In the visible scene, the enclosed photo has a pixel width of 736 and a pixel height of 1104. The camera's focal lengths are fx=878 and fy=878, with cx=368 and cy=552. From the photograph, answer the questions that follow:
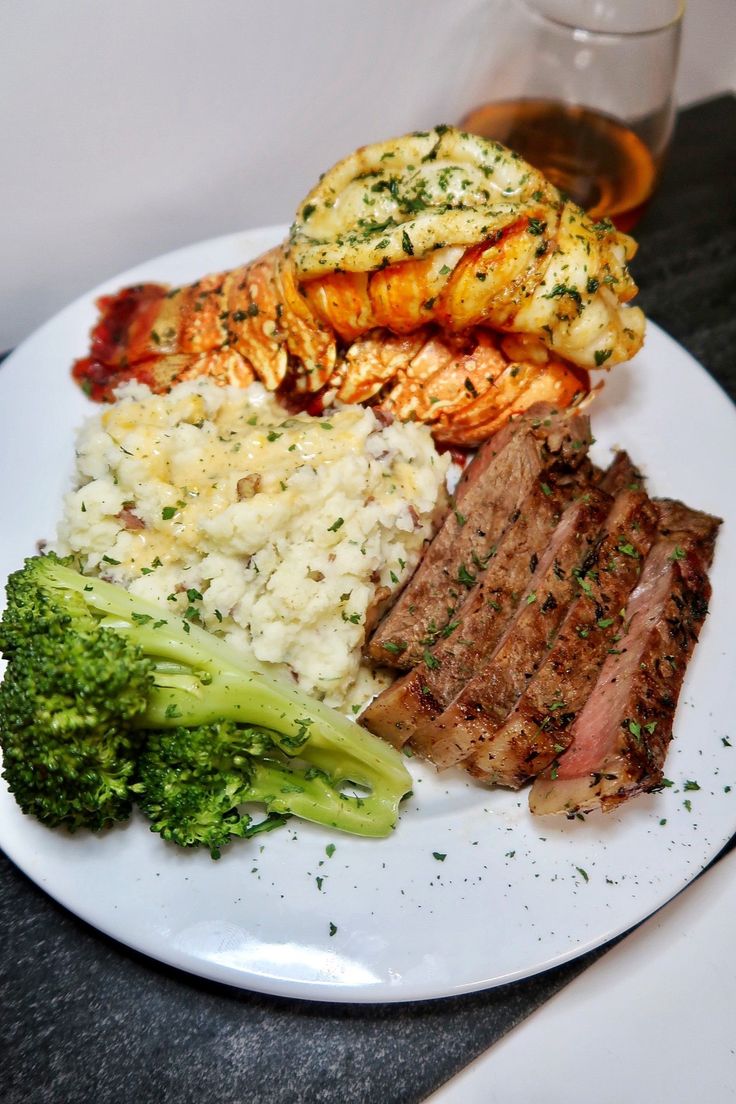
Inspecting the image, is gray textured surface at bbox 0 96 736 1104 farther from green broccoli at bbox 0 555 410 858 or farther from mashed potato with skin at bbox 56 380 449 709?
mashed potato with skin at bbox 56 380 449 709

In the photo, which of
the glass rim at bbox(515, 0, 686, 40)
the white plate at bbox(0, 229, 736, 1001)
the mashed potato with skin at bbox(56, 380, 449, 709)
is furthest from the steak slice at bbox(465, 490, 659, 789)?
the glass rim at bbox(515, 0, 686, 40)

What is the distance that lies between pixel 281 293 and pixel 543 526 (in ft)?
4.66

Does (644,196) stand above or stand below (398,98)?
below

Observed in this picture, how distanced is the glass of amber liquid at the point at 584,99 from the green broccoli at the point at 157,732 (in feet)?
10.0

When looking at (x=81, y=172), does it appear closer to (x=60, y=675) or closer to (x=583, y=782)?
(x=60, y=675)

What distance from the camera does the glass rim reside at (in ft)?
13.2

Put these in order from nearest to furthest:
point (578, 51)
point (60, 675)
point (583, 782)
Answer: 1. point (60, 675)
2. point (583, 782)
3. point (578, 51)

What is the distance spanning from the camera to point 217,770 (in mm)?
2637

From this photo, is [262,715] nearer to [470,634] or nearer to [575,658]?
[470,634]

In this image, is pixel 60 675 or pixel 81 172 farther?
pixel 81 172

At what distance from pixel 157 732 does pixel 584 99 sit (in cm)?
377

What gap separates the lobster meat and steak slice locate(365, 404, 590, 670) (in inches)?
12.8

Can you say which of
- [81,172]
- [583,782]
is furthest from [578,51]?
[583,782]

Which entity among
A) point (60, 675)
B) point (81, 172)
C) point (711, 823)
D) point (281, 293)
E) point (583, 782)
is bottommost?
point (711, 823)
